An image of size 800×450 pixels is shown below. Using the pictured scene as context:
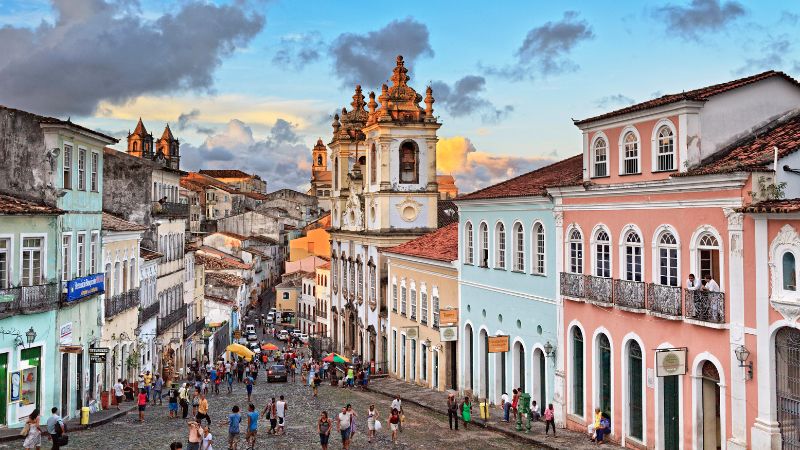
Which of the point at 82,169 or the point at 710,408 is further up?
the point at 82,169

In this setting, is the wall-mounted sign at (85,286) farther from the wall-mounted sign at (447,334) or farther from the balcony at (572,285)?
the balcony at (572,285)

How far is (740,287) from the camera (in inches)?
755

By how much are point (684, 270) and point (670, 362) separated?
2141mm

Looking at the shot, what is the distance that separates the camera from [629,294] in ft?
76.1

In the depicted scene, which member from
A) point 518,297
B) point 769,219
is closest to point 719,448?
point 769,219

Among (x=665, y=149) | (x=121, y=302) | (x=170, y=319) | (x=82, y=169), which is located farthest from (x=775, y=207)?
(x=170, y=319)

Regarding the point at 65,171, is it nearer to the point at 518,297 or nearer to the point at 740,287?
the point at 518,297

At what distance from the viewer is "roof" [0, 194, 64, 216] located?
79.7 ft

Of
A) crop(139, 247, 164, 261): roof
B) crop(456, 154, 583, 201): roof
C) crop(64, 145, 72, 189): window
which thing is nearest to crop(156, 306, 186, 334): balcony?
crop(139, 247, 164, 261): roof

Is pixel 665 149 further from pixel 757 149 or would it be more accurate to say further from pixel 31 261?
pixel 31 261

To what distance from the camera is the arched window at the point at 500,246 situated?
102 feet

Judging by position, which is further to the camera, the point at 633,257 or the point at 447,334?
the point at 447,334

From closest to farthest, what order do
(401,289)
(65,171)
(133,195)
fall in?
1. (65,171)
2. (133,195)
3. (401,289)

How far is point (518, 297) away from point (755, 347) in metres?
11.7
